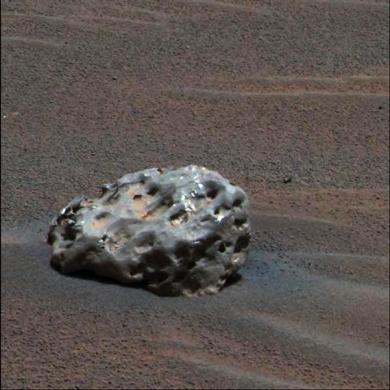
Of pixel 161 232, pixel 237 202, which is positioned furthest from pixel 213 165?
pixel 161 232

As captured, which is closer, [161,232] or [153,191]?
[161,232]

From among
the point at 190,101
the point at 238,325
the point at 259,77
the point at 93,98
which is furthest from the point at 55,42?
the point at 238,325

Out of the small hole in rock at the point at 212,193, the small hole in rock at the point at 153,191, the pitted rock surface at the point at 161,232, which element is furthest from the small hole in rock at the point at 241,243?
the small hole in rock at the point at 153,191

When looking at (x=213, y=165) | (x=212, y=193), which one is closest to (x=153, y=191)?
(x=212, y=193)

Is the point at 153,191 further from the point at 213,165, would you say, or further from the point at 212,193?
the point at 213,165

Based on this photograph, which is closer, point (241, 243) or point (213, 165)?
point (241, 243)

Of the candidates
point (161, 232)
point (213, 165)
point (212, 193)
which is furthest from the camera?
point (213, 165)

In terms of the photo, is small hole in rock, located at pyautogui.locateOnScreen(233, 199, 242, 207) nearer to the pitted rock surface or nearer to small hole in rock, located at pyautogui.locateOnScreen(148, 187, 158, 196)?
the pitted rock surface

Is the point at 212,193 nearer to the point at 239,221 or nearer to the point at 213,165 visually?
the point at 239,221

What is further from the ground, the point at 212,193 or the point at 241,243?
the point at 212,193

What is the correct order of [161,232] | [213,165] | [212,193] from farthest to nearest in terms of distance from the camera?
1. [213,165]
2. [212,193]
3. [161,232]
